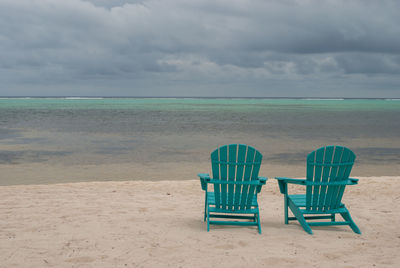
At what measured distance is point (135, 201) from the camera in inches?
227

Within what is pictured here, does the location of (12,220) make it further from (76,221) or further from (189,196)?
(189,196)

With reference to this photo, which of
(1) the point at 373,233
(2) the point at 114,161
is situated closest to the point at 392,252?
(1) the point at 373,233

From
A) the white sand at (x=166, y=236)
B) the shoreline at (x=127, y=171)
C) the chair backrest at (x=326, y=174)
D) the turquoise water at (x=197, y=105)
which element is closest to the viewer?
the white sand at (x=166, y=236)

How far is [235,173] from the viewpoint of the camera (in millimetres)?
4207

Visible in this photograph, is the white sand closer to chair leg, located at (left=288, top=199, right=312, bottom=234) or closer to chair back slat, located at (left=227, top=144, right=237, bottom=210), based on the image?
chair leg, located at (left=288, top=199, right=312, bottom=234)

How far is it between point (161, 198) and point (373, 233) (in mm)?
3332

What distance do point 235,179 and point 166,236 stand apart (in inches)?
40.7

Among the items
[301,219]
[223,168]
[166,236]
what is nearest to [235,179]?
[223,168]

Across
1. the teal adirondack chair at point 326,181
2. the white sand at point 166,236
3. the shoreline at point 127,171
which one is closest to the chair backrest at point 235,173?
the white sand at point 166,236

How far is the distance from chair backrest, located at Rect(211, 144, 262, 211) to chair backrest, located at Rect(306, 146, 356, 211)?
0.64m

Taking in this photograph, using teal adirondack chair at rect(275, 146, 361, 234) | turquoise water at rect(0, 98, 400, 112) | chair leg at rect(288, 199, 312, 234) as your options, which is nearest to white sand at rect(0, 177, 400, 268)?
chair leg at rect(288, 199, 312, 234)

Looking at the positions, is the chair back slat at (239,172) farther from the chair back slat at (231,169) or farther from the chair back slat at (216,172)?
the chair back slat at (216,172)

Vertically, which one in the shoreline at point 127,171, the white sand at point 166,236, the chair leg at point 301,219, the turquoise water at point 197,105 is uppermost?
the turquoise water at point 197,105

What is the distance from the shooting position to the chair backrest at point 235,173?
4.15 meters
